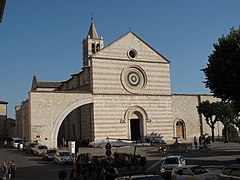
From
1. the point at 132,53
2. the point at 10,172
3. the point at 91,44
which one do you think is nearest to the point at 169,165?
the point at 10,172

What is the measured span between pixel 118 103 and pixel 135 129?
447cm

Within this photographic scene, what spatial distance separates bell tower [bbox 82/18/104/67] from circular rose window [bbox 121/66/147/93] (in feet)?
60.5

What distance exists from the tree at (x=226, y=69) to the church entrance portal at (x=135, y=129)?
2222cm

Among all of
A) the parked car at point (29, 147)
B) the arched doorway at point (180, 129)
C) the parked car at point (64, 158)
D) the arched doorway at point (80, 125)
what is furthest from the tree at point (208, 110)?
the parked car at point (64, 158)

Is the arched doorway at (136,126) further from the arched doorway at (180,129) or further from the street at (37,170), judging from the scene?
the street at (37,170)

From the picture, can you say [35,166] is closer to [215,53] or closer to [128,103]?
[215,53]

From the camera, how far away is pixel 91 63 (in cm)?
4275

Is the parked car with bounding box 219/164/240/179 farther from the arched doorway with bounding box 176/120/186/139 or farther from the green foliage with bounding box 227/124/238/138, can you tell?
the green foliage with bounding box 227/124/238/138

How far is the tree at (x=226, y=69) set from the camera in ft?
71.8

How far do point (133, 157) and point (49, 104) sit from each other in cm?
1915

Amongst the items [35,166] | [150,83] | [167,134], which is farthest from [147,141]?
[35,166]

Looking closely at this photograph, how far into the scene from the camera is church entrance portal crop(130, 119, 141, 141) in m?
45.2

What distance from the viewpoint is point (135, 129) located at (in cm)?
4547

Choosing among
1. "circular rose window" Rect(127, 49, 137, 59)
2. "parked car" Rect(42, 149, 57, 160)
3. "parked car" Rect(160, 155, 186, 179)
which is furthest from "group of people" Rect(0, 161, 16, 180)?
→ "circular rose window" Rect(127, 49, 137, 59)
